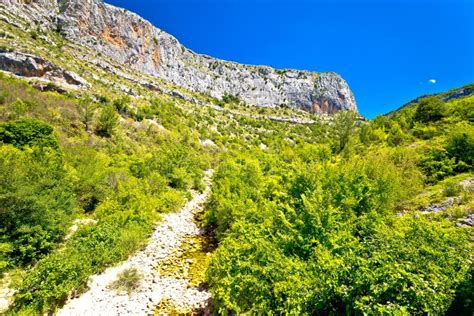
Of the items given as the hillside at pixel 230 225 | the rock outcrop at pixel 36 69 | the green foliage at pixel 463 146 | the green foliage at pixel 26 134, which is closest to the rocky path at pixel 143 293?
the hillside at pixel 230 225

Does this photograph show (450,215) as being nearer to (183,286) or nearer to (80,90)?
(183,286)

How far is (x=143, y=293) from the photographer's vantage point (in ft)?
27.7

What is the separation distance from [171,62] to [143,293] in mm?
83256

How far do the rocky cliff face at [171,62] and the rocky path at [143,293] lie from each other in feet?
203

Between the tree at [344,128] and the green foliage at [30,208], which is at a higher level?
the tree at [344,128]

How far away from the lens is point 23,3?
50.2 metres

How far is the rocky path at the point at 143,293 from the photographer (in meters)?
7.54

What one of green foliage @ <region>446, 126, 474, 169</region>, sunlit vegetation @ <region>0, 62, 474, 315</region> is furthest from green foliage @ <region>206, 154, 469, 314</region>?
green foliage @ <region>446, 126, 474, 169</region>

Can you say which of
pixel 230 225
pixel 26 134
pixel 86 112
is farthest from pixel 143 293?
pixel 86 112

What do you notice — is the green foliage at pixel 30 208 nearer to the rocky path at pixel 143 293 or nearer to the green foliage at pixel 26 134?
the rocky path at pixel 143 293

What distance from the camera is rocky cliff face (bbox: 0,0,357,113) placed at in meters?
56.6

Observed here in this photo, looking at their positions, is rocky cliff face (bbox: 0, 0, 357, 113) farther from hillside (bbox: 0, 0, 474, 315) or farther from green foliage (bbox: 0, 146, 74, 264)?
green foliage (bbox: 0, 146, 74, 264)

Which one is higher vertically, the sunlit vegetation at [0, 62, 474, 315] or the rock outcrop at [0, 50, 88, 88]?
the rock outcrop at [0, 50, 88, 88]

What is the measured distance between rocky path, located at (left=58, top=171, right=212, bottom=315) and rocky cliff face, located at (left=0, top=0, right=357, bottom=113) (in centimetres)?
6198
